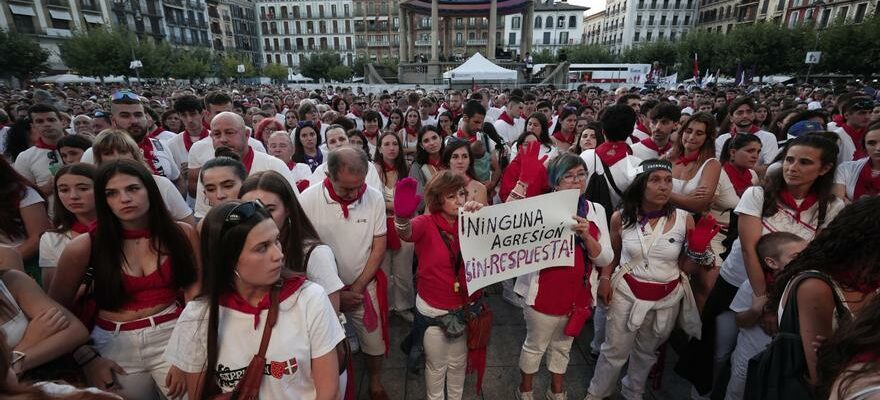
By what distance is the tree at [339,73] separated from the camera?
49.3m

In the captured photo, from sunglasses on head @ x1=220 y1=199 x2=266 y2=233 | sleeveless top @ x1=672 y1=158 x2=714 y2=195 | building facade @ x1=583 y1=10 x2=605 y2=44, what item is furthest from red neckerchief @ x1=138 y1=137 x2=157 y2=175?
building facade @ x1=583 y1=10 x2=605 y2=44

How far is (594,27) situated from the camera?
83.4m

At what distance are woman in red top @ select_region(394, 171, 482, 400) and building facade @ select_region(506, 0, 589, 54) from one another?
7636 centimetres

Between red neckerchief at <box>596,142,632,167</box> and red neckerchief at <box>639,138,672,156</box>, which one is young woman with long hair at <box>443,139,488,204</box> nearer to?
red neckerchief at <box>596,142,632,167</box>

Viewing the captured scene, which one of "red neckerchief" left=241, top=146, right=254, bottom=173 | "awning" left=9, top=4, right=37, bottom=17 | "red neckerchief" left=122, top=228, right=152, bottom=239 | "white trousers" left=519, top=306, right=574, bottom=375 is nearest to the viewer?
"red neckerchief" left=122, top=228, right=152, bottom=239

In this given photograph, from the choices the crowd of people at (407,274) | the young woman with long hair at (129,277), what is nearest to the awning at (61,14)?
the crowd of people at (407,274)

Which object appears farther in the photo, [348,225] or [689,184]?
[689,184]

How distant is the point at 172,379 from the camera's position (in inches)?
69.4

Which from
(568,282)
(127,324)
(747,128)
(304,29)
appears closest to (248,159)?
(127,324)

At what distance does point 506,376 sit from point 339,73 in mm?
51313

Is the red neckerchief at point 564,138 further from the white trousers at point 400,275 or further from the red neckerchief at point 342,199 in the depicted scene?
the red neckerchief at point 342,199

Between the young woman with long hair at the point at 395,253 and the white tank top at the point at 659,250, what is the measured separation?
1.93m

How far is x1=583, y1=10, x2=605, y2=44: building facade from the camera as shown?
79.6 meters

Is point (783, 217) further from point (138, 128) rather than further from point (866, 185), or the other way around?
point (138, 128)
